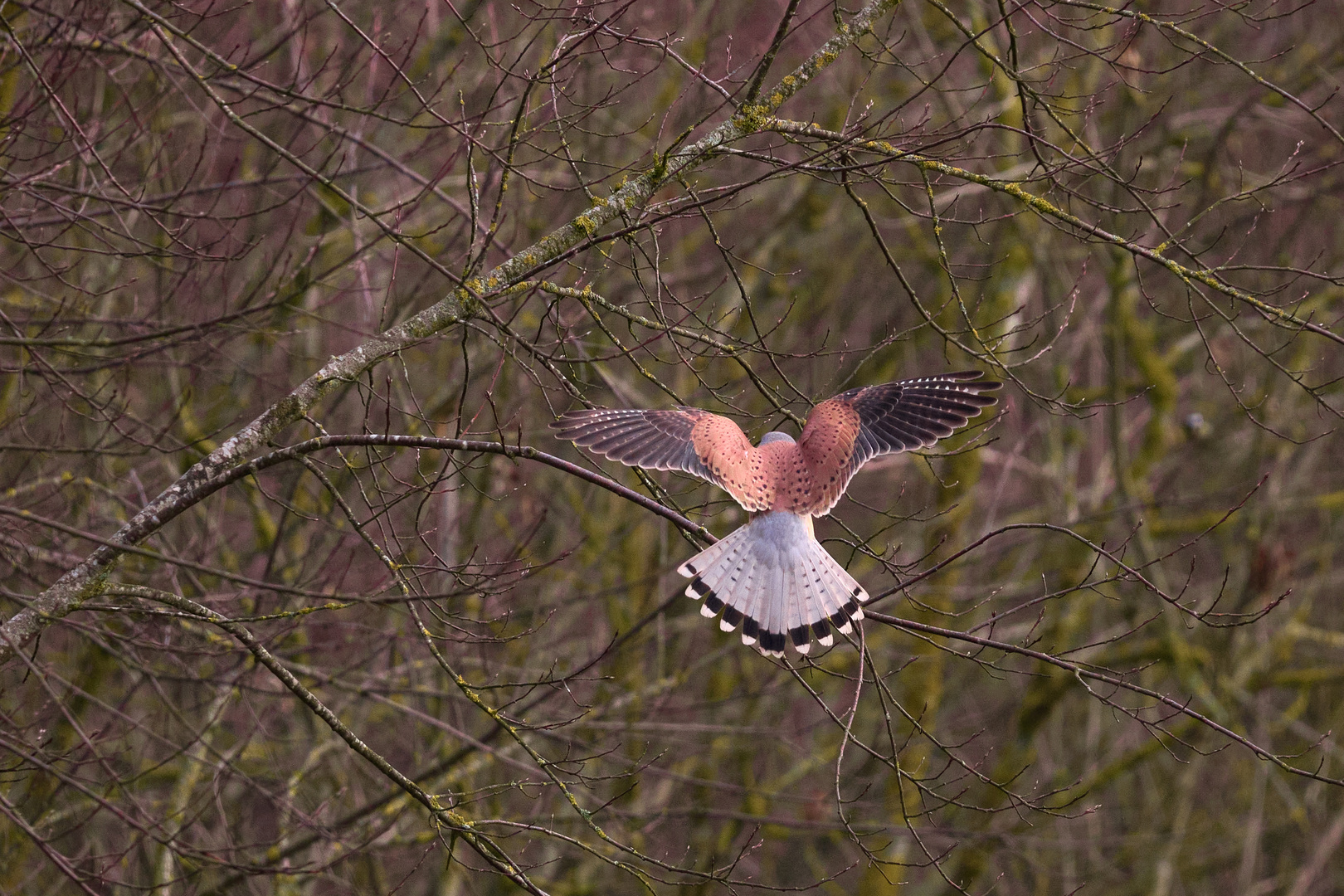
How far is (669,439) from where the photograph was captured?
426 centimetres

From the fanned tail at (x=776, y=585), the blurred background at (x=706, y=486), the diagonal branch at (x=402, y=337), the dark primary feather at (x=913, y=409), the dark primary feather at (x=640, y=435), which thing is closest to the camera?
the diagonal branch at (x=402, y=337)

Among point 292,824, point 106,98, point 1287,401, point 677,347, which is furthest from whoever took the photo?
point 1287,401

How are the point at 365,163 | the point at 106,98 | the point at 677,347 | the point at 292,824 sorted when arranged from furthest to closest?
1. the point at 365,163
2. the point at 106,98
3. the point at 292,824
4. the point at 677,347

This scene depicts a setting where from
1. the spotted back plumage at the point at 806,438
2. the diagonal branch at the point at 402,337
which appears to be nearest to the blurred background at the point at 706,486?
the spotted back plumage at the point at 806,438

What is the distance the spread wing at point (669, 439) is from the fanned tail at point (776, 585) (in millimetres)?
229

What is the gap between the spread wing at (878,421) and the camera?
430 centimetres

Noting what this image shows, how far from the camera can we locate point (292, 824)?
17.6ft

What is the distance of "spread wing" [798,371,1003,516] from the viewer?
4.30m

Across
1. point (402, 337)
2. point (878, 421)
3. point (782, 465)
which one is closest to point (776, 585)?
point (782, 465)

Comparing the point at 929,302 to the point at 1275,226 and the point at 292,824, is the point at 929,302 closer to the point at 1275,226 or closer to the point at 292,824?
the point at 1275,226

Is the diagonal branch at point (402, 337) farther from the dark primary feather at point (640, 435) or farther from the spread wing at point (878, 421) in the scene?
the spread wing at point (878, 421)

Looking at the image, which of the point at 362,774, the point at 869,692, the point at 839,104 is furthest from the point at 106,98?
the point at 869,692

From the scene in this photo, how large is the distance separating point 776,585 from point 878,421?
78 cm

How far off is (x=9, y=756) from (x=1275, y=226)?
32.4ft
